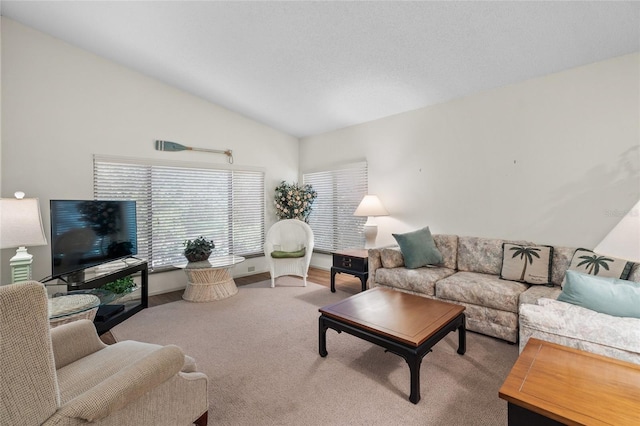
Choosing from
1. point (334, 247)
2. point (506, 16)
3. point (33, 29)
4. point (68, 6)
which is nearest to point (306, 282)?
point (334, 247)

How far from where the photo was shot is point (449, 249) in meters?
3.64

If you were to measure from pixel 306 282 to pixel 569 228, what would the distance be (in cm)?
336

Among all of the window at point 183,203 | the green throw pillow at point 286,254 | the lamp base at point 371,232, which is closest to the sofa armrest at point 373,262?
the lamp base at point 371,232

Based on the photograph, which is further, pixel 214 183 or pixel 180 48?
pixel 214 183

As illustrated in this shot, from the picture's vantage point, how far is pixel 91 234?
299 centimetres

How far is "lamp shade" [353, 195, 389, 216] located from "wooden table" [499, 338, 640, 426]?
2895 millimetres

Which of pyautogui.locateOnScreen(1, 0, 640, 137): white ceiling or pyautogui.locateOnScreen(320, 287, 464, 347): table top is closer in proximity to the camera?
pyautogui.locateOnScreen(320, 287, 464, 347): table top

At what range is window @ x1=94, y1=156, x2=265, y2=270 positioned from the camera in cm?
395

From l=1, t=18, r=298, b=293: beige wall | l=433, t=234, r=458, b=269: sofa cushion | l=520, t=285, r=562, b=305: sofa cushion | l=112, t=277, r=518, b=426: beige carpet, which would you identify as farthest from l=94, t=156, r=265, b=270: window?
l=520, t=285, r=562, b=305: sofa cushion

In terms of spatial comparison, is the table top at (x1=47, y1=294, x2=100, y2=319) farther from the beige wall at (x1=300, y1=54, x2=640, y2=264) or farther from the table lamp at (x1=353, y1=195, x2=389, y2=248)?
the beige wall at (x1=300, y1=54, x2=640, y2=264)

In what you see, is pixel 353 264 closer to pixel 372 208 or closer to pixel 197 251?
pixel 372 208

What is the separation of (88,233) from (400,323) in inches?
123

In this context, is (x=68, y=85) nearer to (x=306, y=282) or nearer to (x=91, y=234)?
(x=91, y=234)

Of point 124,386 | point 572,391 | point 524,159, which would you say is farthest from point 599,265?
point 124,386
